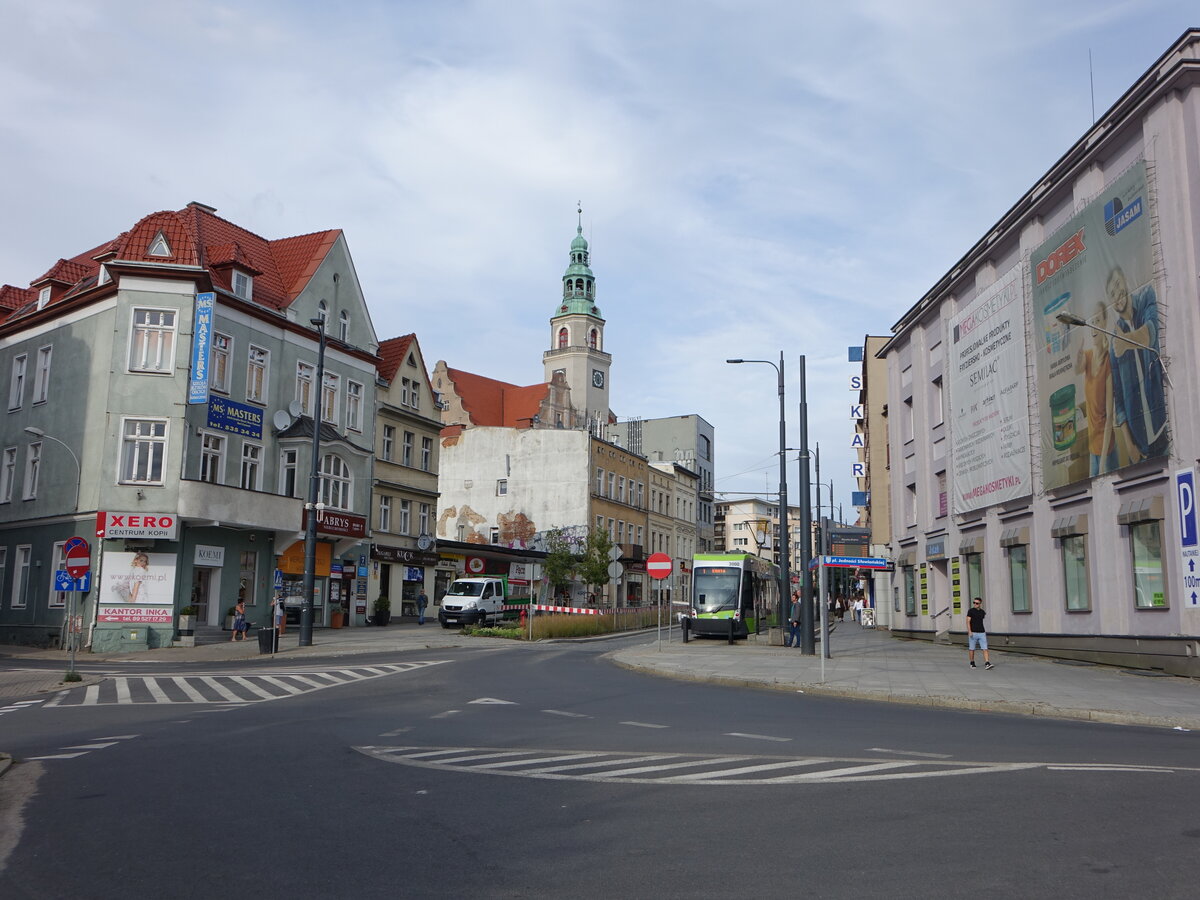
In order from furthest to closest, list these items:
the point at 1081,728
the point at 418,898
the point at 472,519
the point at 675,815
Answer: the point at 472,519, the point at 1081,728, the point at 675,815, the point at 418,898

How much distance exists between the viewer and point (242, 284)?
36.8 meters

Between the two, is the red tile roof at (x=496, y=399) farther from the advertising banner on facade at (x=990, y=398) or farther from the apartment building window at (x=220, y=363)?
the advertising banner on facade at (x=990, y=398)

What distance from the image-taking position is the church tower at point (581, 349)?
324 feet

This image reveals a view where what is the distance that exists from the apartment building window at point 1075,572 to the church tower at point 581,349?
70.3m

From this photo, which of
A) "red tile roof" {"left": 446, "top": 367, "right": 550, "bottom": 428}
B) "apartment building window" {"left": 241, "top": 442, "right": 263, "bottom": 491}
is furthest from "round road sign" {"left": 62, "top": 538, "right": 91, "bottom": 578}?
"red tile roof" {"left": 446, "top": 367, "right": 550, "bottom": 428}

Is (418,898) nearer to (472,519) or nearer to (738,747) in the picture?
(738,747)

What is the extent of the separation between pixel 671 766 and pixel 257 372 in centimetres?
3114

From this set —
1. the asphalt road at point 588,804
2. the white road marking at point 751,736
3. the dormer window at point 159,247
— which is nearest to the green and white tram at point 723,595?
the dormer window at point 159,247

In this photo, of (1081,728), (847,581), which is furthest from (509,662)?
(847,581)

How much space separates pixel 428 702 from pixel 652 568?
1840cm

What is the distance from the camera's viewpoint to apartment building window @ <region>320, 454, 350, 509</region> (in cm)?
4084

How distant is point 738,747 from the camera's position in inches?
434

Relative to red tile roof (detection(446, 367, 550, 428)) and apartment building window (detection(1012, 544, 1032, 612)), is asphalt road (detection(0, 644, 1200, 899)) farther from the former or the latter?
red tile roof (detection(446, 367, 550, 428))

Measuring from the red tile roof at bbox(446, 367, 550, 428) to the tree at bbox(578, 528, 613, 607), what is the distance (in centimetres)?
2312
